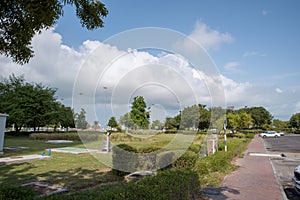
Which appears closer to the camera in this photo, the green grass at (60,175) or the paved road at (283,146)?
the green grass at (60,175)

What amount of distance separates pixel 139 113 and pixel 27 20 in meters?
7.02

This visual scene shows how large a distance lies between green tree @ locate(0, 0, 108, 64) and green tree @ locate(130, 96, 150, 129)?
16.4ft

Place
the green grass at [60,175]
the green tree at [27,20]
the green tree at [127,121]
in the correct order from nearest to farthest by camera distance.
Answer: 1. the green tree at [27,20]
2. the green grass at [60,175]
3. the green tree at [127,121]

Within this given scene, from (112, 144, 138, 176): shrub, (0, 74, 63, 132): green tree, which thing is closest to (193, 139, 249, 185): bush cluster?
(112, 144, 138, 176): shrub

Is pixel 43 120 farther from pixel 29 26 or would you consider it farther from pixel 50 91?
pixel 29 26

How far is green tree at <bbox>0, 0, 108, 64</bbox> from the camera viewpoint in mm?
2920

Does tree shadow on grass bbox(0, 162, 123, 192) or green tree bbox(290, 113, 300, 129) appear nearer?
tree shadow on grass bbox(0, 162, 123, 192)

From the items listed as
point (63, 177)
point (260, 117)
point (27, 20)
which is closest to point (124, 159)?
point (63, 177)

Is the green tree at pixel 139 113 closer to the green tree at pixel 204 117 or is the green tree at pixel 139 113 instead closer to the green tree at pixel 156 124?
the green tree at pixel 156 124

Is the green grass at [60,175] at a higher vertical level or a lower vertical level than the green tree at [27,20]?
lower

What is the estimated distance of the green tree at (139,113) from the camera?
28.0ft

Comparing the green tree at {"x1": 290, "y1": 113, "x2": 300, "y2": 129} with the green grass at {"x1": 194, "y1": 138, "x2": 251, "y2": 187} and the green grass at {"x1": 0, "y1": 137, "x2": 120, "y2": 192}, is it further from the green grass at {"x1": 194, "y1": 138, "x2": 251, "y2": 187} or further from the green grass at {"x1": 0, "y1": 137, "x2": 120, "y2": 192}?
the green grass at {"x1": 0, "y1": 137, "x2": 120, "y2": 192}

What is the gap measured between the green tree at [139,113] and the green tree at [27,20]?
501 centimetres

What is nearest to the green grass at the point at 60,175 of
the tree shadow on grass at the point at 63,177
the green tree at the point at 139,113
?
the tree shadow on grass at the point at 63,177
